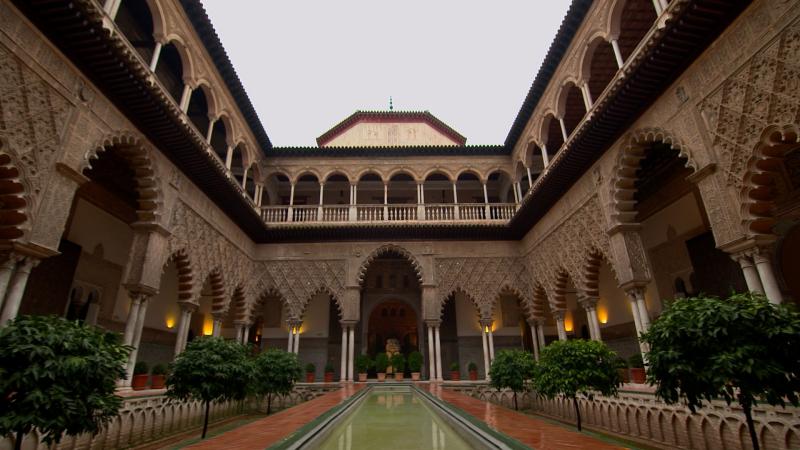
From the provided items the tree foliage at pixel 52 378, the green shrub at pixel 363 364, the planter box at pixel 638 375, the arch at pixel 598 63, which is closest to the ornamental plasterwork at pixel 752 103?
the arch at pixel 598 63

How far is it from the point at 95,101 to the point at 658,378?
9.23 m

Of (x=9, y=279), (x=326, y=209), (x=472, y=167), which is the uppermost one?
(x=472, y=167)

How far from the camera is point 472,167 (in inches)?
621

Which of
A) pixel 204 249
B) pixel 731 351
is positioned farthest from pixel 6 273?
pixel 731 351

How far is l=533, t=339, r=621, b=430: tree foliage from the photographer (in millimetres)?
7203

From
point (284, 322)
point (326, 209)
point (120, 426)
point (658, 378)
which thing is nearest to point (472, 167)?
point (326, 209)

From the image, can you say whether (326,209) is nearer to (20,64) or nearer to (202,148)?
(202,148)

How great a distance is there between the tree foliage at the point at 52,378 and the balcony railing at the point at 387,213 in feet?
34.7

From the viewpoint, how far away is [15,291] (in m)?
5.43

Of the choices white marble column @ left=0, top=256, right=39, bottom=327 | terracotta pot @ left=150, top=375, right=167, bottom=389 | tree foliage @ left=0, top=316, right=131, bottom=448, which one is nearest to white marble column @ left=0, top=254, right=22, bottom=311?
white marble column @ left=0, top=256, right=39, bottom=327

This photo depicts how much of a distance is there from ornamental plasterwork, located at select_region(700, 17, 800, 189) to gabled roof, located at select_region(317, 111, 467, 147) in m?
13.4

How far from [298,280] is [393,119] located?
9.22 meters

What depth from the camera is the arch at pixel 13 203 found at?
533 centimetres

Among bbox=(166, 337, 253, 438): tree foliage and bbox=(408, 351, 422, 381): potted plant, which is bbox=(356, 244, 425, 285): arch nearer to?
bbox=(408, 351, 422, 381): potted plant
